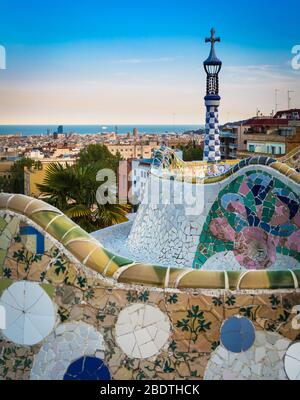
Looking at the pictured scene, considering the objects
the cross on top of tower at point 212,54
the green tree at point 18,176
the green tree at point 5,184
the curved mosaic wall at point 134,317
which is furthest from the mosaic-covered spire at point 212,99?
the green tree at point 5,184

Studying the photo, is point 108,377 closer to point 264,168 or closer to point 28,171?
point 264,168

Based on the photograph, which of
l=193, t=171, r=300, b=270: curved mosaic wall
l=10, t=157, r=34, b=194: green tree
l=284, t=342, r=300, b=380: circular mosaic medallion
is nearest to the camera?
l=284, t=342, r=300, b=380: circular mosaic medallion

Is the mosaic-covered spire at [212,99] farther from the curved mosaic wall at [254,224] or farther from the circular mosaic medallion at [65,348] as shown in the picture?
the circular mosaic medallion at [65,348]

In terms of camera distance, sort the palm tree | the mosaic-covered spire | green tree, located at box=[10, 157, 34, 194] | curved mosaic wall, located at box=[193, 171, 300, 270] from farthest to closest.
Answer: green tree, located at box=[10, 157, 34, 194] < the mosaic-covered spire < the palm tree < curved mosaic wall, located at box=[193, 171, 300, 270]

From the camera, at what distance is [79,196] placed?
870cm

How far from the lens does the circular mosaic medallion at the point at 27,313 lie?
244 cm

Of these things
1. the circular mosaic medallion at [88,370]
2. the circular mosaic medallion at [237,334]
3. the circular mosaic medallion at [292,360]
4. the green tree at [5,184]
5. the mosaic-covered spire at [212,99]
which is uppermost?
the mosaic-covered spire at [212,99]

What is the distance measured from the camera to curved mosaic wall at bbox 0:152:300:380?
2.34 m

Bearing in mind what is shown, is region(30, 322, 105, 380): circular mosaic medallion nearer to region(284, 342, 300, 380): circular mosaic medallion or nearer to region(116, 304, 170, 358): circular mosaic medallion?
region(116, 304, 170, 358): circular mosaic medallion

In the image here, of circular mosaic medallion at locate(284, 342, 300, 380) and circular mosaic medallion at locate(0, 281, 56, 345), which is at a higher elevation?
circular mosaic medallion at locate(0, 281, 56, 345)

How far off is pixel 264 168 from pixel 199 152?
2663 centimetres

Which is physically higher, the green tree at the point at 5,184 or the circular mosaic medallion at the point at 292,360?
the circular mosaic medallion at the point at 292,360

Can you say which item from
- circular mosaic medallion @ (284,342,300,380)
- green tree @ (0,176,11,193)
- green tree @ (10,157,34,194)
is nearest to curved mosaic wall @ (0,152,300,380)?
circular mosaic medallion @ (284,342,300,380)

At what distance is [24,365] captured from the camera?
2469 mm
